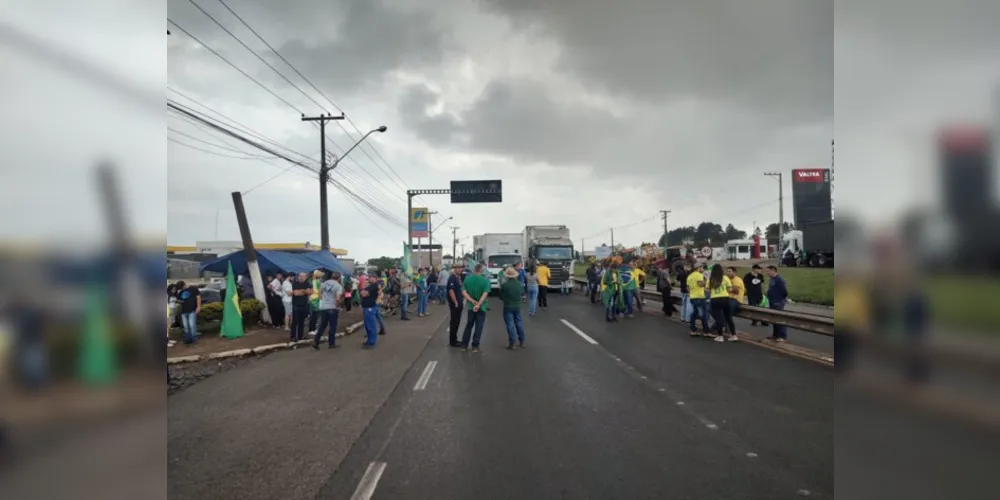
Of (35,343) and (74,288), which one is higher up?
(74,288)

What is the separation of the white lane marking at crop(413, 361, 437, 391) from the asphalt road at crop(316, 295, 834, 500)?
0.8 inches

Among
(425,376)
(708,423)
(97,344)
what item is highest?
(97,344)

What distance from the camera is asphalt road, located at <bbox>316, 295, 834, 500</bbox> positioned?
429 cm

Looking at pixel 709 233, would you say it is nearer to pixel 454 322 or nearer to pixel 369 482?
pixel 454 322

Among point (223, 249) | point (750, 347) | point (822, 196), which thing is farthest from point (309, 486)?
point (223, 249)

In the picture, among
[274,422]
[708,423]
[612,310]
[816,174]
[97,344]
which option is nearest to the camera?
[97,344]

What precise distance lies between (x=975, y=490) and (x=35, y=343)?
2124 mm

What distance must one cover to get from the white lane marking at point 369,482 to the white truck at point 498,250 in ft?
90.5

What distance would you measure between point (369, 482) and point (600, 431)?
2429 mm

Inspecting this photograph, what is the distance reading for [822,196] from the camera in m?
1.73

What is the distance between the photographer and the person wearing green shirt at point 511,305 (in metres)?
11.8

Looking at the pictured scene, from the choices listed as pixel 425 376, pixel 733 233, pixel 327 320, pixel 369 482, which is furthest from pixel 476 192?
pixel 733 233

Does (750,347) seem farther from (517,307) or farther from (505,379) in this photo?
(505,379)

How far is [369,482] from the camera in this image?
4.44 meters
